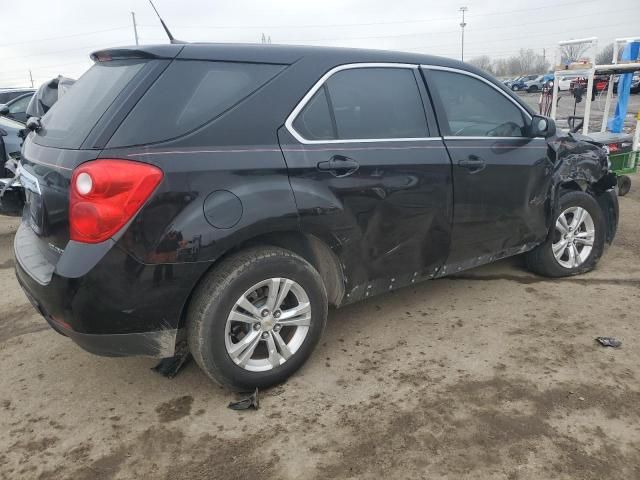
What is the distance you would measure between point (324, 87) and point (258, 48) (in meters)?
0.41

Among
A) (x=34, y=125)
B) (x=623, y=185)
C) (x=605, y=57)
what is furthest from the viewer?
(x=605, y=57)

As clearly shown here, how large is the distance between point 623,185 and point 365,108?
5.87 metres

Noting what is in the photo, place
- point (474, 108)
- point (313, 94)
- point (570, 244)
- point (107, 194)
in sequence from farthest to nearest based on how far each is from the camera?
point (570, 244) → point (474, 108) → point (313, 94) → point (107, 194)

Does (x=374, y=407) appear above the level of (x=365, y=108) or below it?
below

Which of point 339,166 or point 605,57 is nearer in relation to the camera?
point 339,166

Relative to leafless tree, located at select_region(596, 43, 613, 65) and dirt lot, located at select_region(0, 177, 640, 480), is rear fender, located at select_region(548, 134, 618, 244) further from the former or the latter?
leafless tree, located at select_region(596, 43, 613, 65)

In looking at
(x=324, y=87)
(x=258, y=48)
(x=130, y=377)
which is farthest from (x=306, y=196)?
(x=130, y=377)

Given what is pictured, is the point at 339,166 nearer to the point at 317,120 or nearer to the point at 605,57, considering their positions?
the point at 317,120

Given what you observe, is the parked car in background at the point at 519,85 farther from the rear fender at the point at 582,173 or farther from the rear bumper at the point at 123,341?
the rear bumper at the point at 123,341

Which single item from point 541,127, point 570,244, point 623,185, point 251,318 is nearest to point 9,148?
point 251,318

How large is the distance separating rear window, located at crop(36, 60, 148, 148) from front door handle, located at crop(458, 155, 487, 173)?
202 cm

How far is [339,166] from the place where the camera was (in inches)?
113

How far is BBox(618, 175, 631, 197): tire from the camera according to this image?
738 centimetres

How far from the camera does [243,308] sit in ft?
8.84
